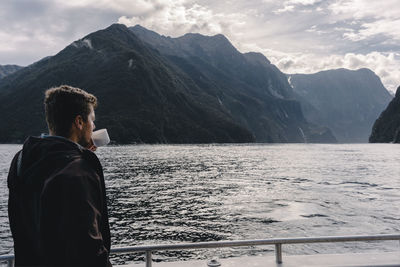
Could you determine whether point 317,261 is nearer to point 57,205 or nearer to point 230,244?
point 230,244

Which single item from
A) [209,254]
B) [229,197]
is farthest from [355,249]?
[229,197]

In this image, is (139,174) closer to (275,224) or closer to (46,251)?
(275,224)

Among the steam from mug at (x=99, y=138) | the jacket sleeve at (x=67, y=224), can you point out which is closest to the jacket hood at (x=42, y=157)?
the jacket sleeve at (x=67, y=224)

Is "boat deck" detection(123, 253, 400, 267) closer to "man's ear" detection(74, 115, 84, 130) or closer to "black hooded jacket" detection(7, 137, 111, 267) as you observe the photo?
"black hooded jacket" detection(7, 137, 111, 267)

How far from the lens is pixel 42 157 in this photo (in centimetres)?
193

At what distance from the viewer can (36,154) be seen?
2008mm

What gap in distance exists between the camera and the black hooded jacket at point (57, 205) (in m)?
1.77

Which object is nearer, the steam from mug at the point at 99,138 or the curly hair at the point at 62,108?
the curly hair at the point at 62,108

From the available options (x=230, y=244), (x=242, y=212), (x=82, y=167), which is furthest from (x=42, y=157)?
(x=242, y=212)

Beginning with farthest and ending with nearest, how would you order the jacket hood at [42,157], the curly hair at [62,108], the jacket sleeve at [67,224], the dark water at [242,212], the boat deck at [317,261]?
the dark water at [242,212] → the boat deck at [317,261] → the curly hair at [62,108] → the jacket hood at [42,157] → the jacket sleeve at [67,224]

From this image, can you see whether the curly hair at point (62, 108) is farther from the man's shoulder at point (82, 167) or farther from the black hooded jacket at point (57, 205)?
the man's shoulder at point (82, 167)

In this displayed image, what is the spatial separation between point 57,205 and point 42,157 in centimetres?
33

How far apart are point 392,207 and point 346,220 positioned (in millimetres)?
9844

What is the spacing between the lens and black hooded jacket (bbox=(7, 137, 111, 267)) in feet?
5.81
